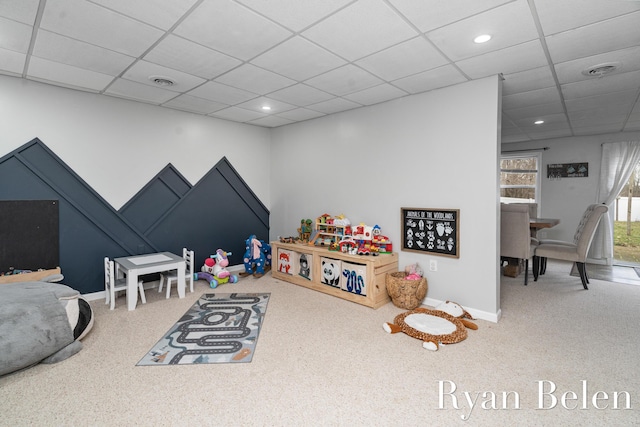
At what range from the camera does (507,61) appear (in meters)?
2.53

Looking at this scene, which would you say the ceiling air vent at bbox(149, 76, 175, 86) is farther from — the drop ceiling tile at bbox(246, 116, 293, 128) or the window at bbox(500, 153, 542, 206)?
the window at bbox(500, 153, 542, 206)

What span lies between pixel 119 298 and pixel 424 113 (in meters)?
4.04

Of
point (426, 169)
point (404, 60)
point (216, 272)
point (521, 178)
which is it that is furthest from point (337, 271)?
point (521, 178)

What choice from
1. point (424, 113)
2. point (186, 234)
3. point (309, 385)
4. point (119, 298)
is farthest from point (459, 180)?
point (119, 298)

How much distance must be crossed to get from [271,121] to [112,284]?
2960mm

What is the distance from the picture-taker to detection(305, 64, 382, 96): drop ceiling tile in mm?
2763

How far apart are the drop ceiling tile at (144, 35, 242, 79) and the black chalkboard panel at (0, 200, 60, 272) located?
6.69ft

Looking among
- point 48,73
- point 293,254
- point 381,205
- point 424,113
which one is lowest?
point 293,254

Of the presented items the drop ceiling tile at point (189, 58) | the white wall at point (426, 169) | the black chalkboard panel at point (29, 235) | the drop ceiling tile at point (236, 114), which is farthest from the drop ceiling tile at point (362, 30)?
the black chalkboard panel at point (29, 235)

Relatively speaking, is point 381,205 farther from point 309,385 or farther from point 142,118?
point 142,118

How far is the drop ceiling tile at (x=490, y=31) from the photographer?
186 centimetres

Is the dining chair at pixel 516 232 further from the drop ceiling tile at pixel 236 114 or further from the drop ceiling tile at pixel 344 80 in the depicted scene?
the drop ceiling tile at pixel 236 114

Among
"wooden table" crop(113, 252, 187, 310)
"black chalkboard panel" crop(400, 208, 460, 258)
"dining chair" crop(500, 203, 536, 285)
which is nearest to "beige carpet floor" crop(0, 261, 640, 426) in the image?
"wooden table" crop(113, 252, 187, 310)

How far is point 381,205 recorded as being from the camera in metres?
3.75
